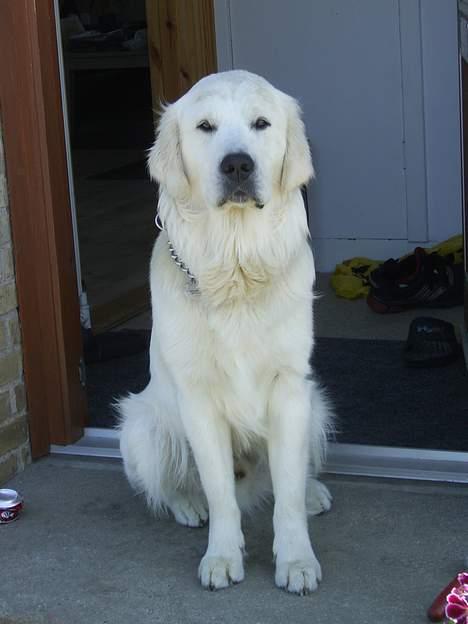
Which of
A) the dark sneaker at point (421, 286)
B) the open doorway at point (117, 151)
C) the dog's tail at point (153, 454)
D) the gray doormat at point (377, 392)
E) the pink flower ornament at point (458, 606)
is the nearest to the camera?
the pink flower ornament at point (458, 606)

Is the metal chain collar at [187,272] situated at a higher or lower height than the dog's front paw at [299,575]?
higher

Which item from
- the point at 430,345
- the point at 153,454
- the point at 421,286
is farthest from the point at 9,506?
the point at 421,286

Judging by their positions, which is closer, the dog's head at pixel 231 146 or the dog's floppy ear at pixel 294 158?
the dog's head at pixel 231 146

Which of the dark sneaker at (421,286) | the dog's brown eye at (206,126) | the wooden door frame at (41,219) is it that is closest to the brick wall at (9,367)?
the wooden door frame at (41,219)

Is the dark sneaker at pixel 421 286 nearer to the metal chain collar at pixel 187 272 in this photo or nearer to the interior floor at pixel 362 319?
the interior floor at pixel 362 319

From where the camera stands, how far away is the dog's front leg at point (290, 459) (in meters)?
2.97

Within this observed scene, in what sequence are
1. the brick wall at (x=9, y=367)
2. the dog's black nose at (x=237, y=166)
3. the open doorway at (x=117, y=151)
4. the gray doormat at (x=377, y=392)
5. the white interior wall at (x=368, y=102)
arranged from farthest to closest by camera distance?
the white interior wall at (x=368, y=102) → the open doorway at (x=117, y=151) → the gray doormat at (x=377, y=392) → the brick wall at (x=9, y=367) → the dog's black nose at (x=237, y=166)

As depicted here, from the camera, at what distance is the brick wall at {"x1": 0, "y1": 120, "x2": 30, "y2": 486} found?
3646 millimetres

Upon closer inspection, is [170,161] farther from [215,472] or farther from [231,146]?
[215,472]

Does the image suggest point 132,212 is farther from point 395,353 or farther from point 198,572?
point 198,572

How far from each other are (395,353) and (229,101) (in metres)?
2.30

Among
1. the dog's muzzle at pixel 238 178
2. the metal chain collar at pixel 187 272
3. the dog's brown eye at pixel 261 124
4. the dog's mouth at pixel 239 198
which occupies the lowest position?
the metal chain collar at pixel 187 272

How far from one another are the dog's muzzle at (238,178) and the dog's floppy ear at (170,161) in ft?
0.63

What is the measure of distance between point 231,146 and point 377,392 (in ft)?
6.23
